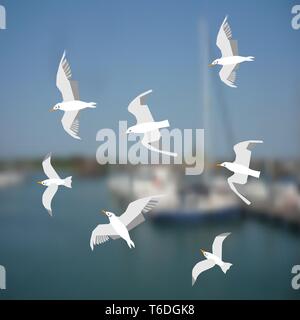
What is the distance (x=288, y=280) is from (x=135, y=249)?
0.83m

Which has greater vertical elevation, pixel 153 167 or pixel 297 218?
pixel 153 167

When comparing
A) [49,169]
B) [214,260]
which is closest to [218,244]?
[214,260]

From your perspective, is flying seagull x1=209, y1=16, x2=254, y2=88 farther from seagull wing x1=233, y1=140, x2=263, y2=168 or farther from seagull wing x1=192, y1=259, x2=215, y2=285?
seagull wing x1=192, y1=259, x2=215, y2=285

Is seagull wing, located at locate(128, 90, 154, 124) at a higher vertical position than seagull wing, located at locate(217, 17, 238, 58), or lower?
lower

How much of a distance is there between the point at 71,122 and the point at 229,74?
0.84 metres

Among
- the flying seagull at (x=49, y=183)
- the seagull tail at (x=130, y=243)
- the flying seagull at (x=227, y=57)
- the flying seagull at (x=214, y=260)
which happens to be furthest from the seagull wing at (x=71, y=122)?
the flying seagull at (x=214, y=260)

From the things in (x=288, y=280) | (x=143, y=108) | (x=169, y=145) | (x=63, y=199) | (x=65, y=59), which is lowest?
(x=288, y=280)

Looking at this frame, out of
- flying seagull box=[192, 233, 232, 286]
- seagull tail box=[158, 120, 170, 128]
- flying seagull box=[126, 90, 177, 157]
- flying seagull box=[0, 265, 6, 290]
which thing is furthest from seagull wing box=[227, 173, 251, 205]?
flying seagull box=[0, 265, 6, 290]

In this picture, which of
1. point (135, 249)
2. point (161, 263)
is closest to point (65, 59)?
point (135, 249)

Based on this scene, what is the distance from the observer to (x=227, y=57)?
1.71 meters

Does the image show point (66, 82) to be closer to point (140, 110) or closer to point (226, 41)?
point (140, 110)

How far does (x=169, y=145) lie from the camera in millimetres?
1717

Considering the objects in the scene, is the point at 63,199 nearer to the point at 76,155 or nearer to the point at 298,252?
the point at 76,155

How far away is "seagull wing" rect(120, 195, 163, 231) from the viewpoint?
1.71 metres
